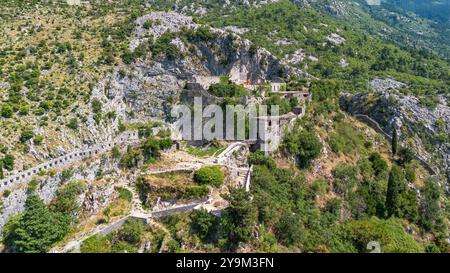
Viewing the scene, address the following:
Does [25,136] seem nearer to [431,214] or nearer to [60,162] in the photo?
[60,162]

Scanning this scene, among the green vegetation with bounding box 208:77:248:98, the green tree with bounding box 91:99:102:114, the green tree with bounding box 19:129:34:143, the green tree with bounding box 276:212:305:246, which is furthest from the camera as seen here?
the green vegetation with bounding box 208:77:248:98

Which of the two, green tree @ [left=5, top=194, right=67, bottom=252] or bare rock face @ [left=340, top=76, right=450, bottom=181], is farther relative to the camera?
bare rock face @ [left=340, top=76, right=450, bottom=181]

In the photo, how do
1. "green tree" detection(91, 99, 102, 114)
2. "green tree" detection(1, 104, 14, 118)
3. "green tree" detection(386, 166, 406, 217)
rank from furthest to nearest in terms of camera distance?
"green tree" detection(91, 99, 102, 114) → "green tree" detection(386, 166, 406, 217) → "green tree" detection(1, 104, 14, 118)

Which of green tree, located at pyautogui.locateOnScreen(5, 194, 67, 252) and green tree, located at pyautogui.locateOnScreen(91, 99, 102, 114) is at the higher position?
green tree, located at pyautogui.locateOnScreen(91, 99, 102, 114)

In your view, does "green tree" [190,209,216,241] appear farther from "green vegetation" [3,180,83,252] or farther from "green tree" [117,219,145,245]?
"green vegetation" [3,180,83,252]

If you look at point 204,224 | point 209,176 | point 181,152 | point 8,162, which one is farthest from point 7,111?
point 204,224

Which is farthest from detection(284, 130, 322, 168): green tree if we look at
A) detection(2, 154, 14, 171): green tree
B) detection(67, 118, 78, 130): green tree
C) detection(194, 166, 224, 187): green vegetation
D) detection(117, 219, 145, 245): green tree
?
detection(2, 154, 14, 171): green tree

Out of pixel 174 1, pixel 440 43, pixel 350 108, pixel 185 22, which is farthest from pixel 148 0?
pixel 440 43

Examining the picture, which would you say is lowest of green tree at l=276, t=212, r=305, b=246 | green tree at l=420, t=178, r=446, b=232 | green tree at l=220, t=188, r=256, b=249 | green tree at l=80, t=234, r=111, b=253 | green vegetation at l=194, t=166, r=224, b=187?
green tree at l=420, t=178, r=446, b=232
